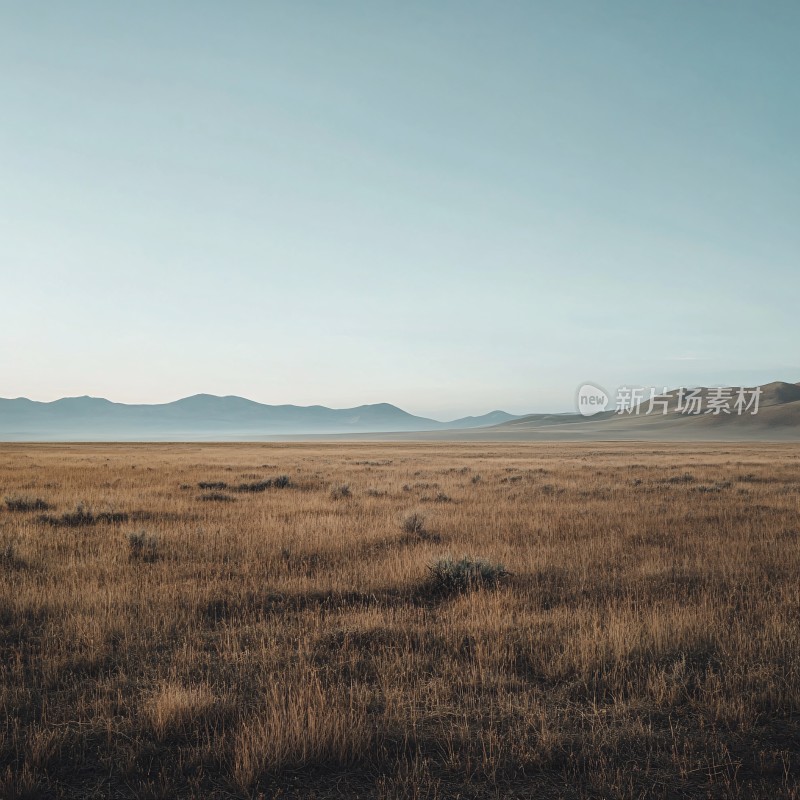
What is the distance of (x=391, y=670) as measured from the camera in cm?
467

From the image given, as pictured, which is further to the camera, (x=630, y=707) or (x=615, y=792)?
(x=630, y=707)

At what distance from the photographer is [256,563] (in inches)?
341

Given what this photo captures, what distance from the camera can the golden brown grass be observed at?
3430 mm

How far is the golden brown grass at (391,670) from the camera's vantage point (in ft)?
11.3

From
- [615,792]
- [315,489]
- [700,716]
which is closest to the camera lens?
[615,792]

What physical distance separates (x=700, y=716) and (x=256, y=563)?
652 cm

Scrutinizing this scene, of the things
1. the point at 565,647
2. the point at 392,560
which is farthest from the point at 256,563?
the point at 565,647

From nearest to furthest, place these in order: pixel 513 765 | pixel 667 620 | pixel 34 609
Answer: pixel 513 765
pixel 667 620
pixel 34 609

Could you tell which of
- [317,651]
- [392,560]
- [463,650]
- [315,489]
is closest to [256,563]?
[392,560]

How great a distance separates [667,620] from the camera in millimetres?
5742

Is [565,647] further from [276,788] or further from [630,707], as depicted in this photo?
[276,788]

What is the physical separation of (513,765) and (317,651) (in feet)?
7.19

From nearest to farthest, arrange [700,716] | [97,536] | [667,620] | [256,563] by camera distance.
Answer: [700,716], [667,620], [256,563], [97,536]

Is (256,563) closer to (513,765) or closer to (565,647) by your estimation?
(565,647)
